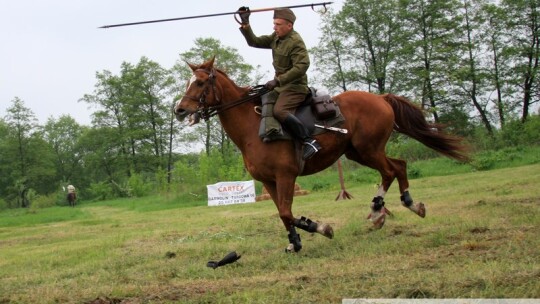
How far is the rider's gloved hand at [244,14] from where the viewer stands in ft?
26.0

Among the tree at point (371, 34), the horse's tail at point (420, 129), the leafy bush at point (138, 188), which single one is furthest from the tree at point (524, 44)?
the horse's tail at point (420, 129)

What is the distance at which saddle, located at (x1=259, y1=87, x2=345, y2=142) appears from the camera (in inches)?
291

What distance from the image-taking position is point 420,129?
364 inches

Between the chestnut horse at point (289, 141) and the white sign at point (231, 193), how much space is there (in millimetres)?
21048

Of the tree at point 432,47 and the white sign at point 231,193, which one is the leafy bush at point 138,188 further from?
the tree at point 432,47

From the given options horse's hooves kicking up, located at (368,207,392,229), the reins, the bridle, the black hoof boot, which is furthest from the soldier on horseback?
horse's hooves kicking up, located at (368,207,392,229)

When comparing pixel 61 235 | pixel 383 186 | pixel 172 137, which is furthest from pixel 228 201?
pixel 172 137

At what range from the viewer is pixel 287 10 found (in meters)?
7.80

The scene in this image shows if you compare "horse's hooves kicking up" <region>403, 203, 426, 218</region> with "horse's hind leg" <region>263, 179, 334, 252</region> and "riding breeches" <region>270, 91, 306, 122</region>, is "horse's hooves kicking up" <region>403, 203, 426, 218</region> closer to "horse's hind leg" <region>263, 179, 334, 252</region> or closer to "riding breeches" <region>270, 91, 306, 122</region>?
"horse's hind leg" <region>263, 179, 334, 252</region>

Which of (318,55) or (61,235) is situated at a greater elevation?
(318,55)

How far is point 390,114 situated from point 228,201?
21895mm

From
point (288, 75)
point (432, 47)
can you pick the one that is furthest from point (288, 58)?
point (432, 47)

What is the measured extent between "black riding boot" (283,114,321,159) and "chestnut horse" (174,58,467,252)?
0.13m

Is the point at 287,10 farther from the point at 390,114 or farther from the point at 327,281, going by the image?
the point at 327,281
